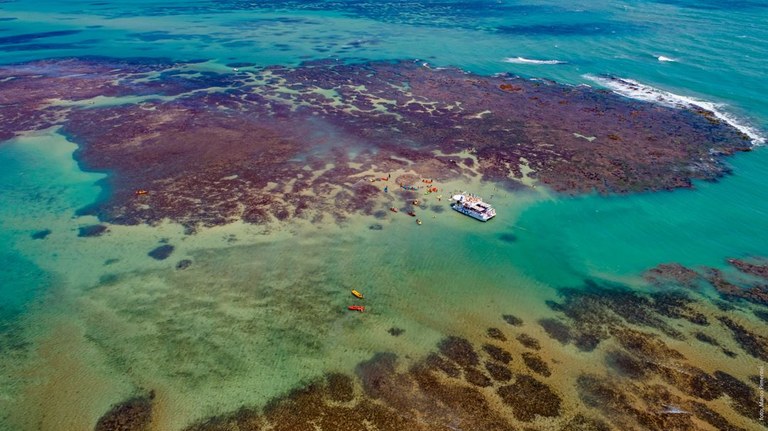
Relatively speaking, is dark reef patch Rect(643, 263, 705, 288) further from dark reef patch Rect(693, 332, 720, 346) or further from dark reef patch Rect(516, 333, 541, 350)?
dark reef patch Rect(516, 333, 541, 350)

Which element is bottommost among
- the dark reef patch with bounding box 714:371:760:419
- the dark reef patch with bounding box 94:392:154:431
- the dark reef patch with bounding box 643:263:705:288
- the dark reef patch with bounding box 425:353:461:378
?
the dark reef patch with bounding box 94:392:154:431

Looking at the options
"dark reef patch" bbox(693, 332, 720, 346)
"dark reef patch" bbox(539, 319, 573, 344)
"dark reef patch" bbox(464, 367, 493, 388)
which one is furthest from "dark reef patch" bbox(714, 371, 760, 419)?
"dark reef patch" bbox(464, 367, 493, 388)

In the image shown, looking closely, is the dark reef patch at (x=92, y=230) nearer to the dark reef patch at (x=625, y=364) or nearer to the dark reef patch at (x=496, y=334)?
the dark reef patch at (x=496, y=334)

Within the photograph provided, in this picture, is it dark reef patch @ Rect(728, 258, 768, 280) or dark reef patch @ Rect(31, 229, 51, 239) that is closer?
dark reef patch @ Rect(728, 258, 768, 280)

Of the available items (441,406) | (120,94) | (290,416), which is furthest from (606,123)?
(120,94)

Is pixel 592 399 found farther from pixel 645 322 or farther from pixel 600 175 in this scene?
pixel 600 175

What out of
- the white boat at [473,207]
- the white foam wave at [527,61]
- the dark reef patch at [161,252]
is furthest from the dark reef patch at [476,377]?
the white foam wave at [527,61]
